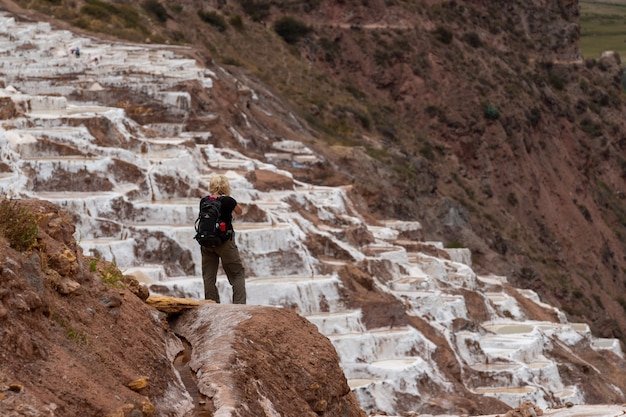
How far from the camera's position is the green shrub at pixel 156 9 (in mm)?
75312

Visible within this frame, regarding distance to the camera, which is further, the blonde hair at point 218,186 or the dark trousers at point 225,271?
the dark trousers at point 225,271

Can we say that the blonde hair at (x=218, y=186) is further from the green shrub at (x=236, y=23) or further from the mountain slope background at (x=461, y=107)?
the green shrub at (x=236, y=23)

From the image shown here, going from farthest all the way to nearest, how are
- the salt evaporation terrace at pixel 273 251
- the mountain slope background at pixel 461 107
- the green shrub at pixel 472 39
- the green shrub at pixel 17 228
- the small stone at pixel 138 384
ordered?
the green shrub at pixel 472 39, the mountain slope background at pixel 461 107, the salt evaporation terrace at pixel 273 251, the green shrub at pixel 17 228, the small stone at pixel 138 384

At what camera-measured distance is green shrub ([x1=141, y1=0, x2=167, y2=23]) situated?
247ft

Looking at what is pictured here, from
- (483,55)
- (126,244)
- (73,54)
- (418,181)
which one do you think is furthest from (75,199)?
(483,55)

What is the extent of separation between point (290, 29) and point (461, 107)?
38.1 ft

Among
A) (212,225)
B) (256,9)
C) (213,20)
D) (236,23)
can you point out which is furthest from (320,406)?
(256,9)

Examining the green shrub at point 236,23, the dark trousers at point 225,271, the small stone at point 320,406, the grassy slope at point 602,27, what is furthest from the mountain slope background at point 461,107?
the small stone at point 320,406

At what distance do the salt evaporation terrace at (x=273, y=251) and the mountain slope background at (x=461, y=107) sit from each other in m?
20.7

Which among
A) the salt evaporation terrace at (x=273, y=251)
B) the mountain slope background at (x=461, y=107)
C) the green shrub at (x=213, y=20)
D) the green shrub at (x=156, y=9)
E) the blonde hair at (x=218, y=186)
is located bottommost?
the mountain slope background at (x=461, y=107)

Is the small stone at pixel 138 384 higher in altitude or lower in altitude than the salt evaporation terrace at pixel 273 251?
higher

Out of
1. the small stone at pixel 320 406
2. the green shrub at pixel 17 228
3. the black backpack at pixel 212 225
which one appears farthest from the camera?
the black backpack at pixel 212 225

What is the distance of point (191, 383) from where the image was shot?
10.5 meters

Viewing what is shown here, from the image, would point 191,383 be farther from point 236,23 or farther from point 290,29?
point 290,29
